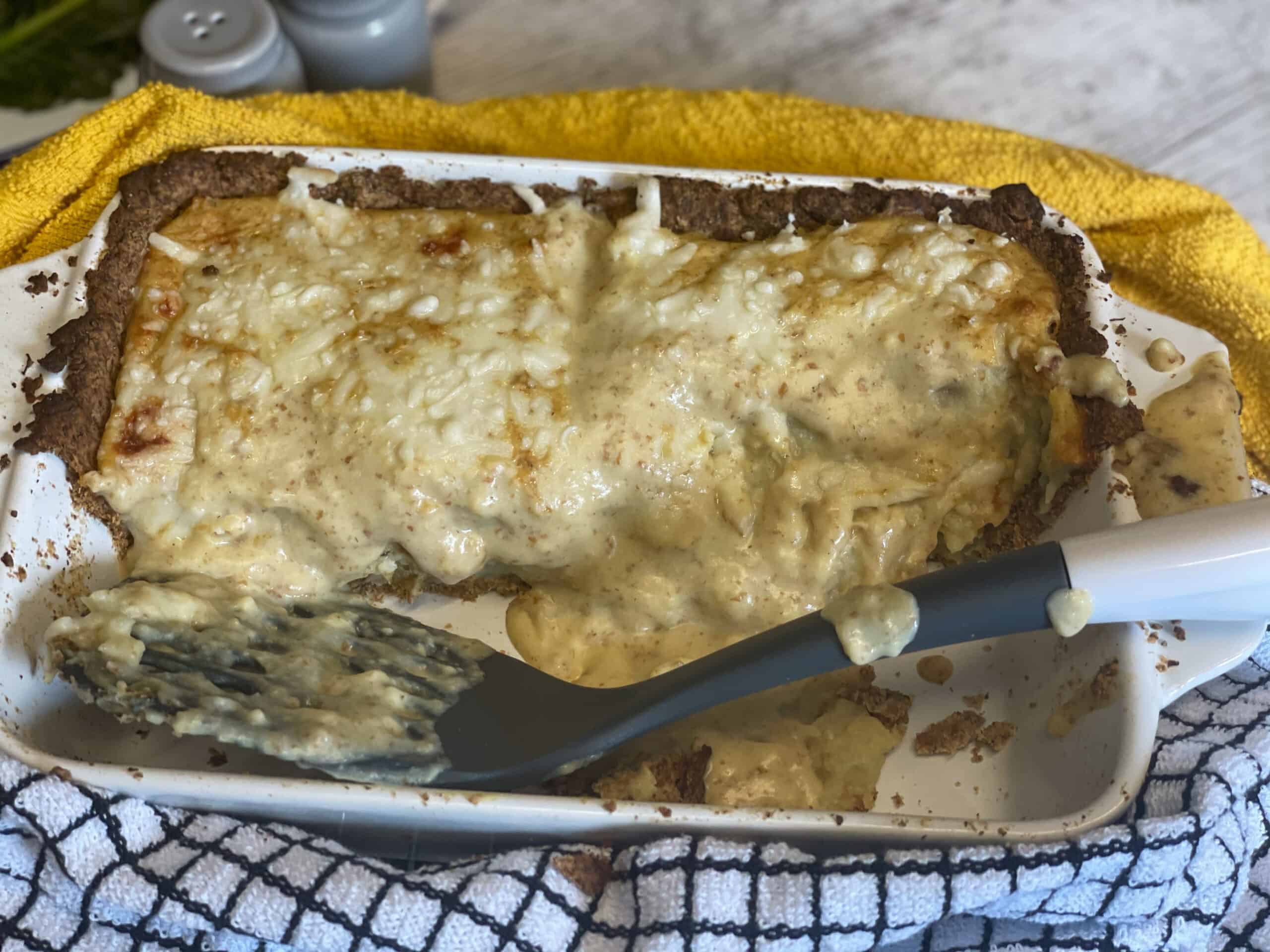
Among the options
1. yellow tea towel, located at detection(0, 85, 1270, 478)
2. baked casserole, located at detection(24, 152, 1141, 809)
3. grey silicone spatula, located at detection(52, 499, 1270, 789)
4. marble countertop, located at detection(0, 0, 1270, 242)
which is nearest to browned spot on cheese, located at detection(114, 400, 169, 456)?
baked casserole, located at detection(24, 152, 1141, 809)

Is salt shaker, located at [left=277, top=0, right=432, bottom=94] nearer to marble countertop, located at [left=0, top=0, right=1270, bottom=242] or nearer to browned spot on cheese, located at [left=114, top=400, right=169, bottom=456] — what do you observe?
marble countertop, located at [left=0, top=0, right=1270, bottom=242]

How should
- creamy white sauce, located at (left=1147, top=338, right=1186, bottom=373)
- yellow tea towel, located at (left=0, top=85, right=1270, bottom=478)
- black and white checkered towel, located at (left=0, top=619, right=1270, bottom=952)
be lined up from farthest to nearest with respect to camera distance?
yellow tea towel, located at (left=0, top=85, right=1270, bottom=478) < creamy white sauce, located at (left=1147, top=338, right=1186, bottom=373) < black and white checkered towel, located at (left=0, top=619, right=1270, bottom=952)

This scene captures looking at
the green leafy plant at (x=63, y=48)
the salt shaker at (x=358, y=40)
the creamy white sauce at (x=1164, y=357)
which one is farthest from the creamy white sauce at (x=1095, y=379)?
the green leafy plant at (x=63, y=48)

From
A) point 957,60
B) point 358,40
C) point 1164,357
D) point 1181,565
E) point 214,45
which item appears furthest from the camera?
point 957,60

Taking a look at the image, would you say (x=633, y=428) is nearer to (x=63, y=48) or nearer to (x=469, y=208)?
(x=469, y=208)

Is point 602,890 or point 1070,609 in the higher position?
point 1070,609

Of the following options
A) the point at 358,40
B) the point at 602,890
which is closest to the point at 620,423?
the point at 602,890
